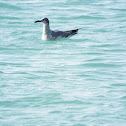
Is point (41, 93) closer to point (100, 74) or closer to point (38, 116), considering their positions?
point (38, 116)

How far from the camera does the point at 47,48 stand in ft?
49.5

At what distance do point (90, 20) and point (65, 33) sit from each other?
133 inches

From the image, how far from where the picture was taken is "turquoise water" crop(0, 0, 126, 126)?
400 inches

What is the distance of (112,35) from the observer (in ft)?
54.5

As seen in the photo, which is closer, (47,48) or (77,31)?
(47,48)

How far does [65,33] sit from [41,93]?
210 inches

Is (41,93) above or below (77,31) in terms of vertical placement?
below

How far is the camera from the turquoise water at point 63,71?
10.2 m

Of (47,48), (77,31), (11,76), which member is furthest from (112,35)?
(11,76)

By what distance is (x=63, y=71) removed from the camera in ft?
42.0

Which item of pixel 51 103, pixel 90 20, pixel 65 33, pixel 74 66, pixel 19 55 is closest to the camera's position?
pixel 51 103

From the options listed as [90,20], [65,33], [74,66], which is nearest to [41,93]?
[74,66]

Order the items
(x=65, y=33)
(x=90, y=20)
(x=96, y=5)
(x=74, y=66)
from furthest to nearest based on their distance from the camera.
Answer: (x=96, y=5), (x=90, y=20), (x=65, y=33), (x=74, y=66)

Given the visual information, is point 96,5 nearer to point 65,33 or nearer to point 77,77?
point 65,33
